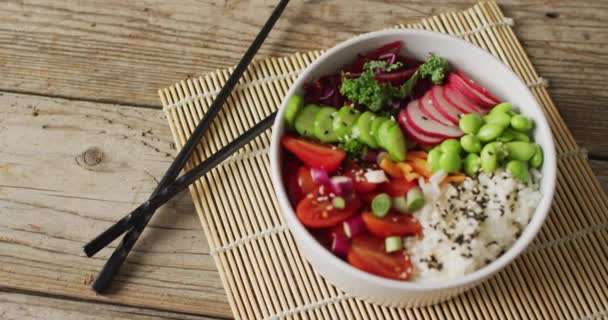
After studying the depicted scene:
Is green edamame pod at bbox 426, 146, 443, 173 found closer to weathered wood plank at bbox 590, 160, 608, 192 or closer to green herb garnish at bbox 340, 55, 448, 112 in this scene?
green herb garnish at bbox 340, 55, 448, 112

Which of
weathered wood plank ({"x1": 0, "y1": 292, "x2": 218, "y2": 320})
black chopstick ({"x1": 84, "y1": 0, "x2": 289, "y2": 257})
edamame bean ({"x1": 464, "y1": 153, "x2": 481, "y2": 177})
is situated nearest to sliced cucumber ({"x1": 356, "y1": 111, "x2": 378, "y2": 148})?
Result: edamame bean ({"x1": 464, "y1": 153, "x2": 481, "y2": 177})

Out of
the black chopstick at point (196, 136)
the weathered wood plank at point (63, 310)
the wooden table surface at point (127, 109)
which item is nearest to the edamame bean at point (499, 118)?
the wooden table surface at point (127, 109)

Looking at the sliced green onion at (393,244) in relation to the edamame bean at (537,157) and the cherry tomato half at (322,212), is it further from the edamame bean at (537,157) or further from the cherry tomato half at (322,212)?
the edamame bean at (537,157)

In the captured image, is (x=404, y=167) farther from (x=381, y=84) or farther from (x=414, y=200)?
(x=381, y=84)

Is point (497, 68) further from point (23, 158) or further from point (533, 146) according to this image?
point (23, 158)

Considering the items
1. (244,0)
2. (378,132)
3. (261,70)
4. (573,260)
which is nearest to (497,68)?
(378,132)
